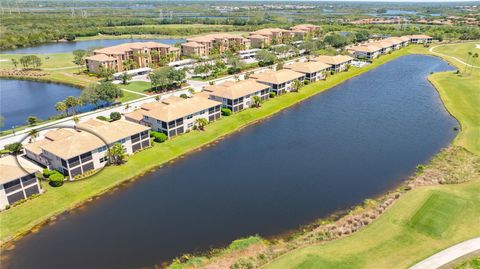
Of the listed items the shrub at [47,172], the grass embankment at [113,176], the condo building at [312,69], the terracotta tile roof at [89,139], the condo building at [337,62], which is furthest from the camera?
the condo building at [337,62]

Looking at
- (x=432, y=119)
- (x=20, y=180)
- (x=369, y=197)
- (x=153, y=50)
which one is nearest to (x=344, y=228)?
(x=369, y=197)

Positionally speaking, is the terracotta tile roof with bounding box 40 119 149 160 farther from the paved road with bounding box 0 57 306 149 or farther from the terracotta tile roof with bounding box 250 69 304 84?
the terracotta tile roof with bounding box 250 69 304 84

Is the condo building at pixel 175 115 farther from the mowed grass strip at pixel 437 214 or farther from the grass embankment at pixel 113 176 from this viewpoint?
the mowed grass strip at pixel 437 214

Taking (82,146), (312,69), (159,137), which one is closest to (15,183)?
(82,146)

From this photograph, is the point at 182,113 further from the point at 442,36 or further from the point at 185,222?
the point at 442,36

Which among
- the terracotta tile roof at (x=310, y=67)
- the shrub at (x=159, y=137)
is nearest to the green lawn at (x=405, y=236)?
the shrub at (x=159, y=137)

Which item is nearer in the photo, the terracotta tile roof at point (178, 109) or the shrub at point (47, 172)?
the shrub at point (47, 172)

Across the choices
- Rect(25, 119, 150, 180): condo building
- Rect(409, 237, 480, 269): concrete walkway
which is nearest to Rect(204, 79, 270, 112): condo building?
Rect(25, 119, 150, 180): condo building
